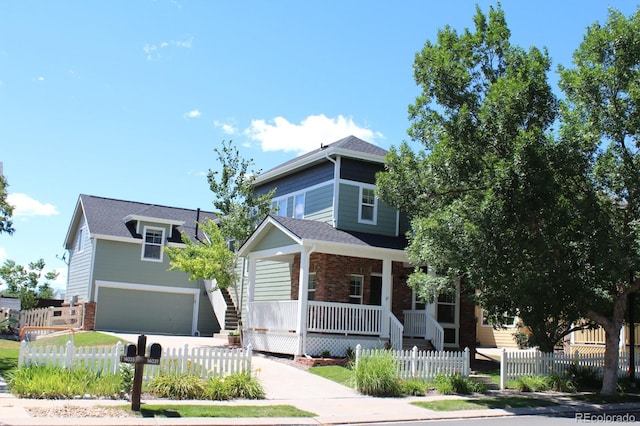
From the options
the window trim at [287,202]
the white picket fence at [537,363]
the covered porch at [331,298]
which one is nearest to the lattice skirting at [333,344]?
the covered porch at [331,298]

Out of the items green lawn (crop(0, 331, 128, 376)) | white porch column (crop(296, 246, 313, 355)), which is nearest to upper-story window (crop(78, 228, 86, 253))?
green lawn (crop(0, 331, 128, 376))

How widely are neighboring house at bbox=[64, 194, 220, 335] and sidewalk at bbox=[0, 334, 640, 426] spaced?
16.1 m

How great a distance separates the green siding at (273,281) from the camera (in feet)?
83.1

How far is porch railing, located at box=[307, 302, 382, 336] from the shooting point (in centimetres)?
2047

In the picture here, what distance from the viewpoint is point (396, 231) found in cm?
2416

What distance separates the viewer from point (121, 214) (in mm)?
34688

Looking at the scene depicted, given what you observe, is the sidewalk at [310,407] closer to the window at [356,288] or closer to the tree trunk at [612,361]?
the tree trunk at [612,361]

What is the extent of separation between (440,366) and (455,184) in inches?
194

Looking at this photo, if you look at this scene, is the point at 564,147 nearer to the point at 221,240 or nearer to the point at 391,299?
the point at 391,299

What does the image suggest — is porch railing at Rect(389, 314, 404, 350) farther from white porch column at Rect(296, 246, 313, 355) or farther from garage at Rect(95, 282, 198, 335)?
garage at Rect(95, 282, 198, 335)

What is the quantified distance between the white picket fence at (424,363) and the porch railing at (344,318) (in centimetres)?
352

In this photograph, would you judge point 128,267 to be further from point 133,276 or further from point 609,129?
point 609,129

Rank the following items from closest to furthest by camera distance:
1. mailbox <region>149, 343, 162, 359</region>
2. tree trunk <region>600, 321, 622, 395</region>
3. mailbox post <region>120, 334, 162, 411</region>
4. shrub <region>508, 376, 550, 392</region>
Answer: mailbox post <region>120, 334, 162, 411</region>
mailbox <region>149, 343, 162, 359</region>
tree trunk <region>600, 321, 622, 395</region>
shrub <region>508, 376, 550, 392</region>

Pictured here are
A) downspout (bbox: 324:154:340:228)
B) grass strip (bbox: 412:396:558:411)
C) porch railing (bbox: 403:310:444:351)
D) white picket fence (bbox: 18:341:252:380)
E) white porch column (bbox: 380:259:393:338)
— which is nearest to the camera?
white picket fence (bbox: 18:341:252:380)
